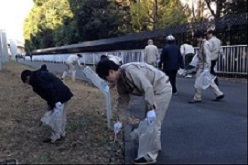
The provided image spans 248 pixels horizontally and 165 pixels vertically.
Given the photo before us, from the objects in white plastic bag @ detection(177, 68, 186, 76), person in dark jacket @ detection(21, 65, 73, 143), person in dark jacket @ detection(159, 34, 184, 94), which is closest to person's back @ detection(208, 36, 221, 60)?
white plastic bag @ detection(177, 68, 186, 76)

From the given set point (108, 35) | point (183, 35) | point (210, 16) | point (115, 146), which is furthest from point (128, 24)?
point (115, 146)

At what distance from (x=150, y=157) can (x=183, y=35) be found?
30.2 ft

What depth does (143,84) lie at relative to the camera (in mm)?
4652

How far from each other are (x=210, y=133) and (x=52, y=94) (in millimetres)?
3104

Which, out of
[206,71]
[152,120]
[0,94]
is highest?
[206,71]

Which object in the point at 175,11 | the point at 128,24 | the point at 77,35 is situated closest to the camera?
the point at 175,11

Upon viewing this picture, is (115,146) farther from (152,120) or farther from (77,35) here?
(77,35)

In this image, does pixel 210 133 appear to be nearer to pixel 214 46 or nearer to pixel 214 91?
pixel 214 91

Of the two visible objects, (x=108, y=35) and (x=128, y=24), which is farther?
(x=108, y=35)

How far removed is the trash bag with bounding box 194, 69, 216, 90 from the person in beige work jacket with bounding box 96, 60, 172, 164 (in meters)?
0.77

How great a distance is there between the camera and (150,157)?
490 cm

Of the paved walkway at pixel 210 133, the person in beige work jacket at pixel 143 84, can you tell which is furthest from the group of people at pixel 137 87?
the paved walkway at pixel 210 133

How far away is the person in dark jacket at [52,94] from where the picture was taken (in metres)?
6.51

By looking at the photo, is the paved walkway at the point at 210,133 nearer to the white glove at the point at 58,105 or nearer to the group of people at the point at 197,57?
the group of people at the point at 197,57
